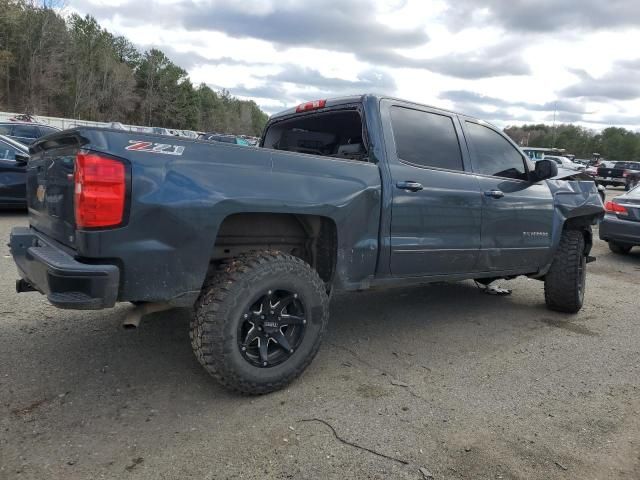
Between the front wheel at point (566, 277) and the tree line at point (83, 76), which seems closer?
the front wheel at point (566, 277)

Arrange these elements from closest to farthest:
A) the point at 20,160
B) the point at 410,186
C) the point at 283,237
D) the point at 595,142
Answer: the point at 283,237 → the point at 410,186 → the point at 20,160 → the point at 595,142

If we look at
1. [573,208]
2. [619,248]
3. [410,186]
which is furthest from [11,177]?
[619,248]

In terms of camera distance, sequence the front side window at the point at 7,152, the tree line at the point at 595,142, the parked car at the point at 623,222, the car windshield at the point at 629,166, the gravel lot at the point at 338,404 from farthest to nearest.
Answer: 1. the tree line at the point at 595,142
2. the car windshield at the point at 629,166
3. the front side window at the point at 7,152
4. the parked car at the point at 623,222
5. the gravel lot at the point at 338,404

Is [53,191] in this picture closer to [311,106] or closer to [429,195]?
[311,106]

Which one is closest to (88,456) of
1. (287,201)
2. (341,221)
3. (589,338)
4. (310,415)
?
(310,415)

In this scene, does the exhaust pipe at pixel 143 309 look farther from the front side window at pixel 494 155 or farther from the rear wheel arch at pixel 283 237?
the front side window at pixel 494 155

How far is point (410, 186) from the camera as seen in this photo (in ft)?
12.4

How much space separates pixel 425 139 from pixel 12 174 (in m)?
8.11

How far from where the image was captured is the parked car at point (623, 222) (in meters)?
8.86

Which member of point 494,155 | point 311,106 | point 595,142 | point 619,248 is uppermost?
point 595,142

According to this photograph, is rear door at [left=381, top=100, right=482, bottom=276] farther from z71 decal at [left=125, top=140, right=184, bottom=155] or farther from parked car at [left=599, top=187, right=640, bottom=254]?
parked car at [left=599, top=187, right=640, bottom=254]

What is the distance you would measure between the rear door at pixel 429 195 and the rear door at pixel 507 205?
0.17 metres

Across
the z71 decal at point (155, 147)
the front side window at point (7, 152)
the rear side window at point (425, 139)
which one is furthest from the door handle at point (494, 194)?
the front side window at point (7, 152)

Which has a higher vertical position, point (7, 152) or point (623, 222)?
point (7, 152)
